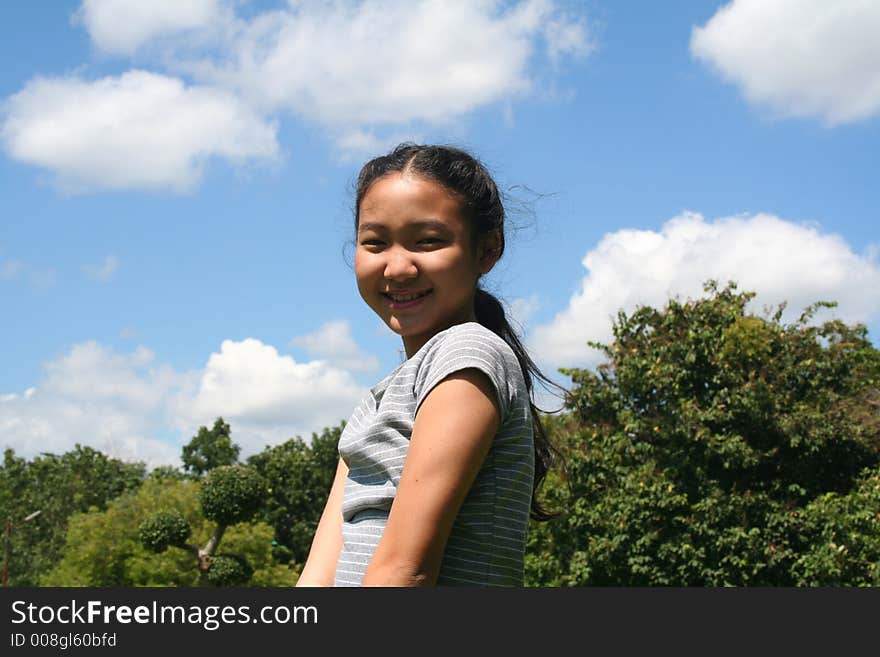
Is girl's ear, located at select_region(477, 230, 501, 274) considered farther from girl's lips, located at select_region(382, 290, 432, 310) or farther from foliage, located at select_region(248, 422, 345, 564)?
foliage, located at select_region(248, 422, 345, 564)

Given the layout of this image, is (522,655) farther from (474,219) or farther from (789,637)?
(474,219)

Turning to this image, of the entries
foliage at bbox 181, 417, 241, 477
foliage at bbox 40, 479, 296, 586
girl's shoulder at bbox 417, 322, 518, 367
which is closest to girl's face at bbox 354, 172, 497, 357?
girl's shoulder at bbox 417, 322, 518, 367

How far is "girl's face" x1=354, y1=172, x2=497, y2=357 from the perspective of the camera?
65.1 inches

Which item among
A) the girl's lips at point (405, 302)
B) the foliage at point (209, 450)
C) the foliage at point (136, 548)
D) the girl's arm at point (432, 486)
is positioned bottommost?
the girl's arm at point (432, 486)

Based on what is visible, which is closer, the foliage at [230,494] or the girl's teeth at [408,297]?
the girl's teeth at [408,297]

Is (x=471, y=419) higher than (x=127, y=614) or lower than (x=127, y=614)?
higher

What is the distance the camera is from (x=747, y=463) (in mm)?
17828

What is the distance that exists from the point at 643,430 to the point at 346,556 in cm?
1792

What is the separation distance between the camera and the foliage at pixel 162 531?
15.7 meters

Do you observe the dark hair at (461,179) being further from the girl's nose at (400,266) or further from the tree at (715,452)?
the tree at (715,452)

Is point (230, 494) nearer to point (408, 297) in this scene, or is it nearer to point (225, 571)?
point (225, 571)

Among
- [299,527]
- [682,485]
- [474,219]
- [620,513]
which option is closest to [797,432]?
[682,485]

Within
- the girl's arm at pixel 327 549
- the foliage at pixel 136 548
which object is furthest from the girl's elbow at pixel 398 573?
the foliage at pixel 136 548

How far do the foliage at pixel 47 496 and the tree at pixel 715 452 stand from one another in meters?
22.1
